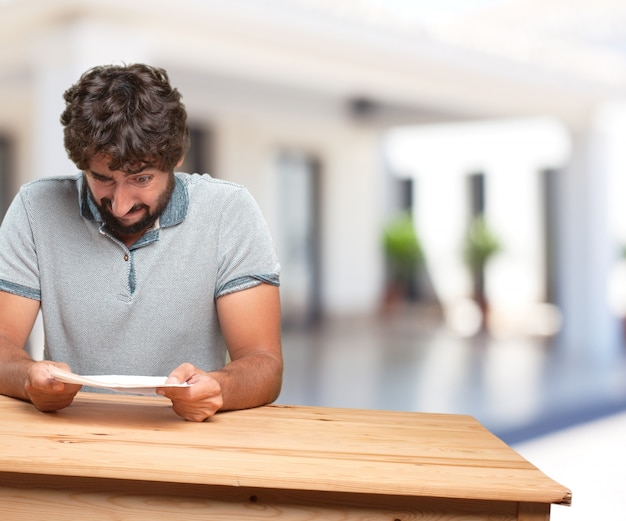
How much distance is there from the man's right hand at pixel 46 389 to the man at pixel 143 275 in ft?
0.74

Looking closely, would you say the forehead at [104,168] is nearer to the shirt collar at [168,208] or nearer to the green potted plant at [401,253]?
the shirt collar at [168,208]

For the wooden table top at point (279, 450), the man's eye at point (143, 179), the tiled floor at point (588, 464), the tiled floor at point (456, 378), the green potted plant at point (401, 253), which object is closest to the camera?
the wooden table top at point (279, 450)

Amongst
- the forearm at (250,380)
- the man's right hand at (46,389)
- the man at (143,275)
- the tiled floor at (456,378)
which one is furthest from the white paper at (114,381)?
the tiled floor at (456,378)

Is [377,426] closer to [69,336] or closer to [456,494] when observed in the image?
[456,494]

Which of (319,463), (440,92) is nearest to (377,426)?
(319,463)

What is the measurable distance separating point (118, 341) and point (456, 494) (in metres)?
0.94

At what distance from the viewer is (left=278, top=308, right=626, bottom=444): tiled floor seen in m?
5.98

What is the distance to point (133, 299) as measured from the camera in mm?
1938

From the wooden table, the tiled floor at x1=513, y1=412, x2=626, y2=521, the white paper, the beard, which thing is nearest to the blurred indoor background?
the tiled floor at x1=513, y1=412, x2=626, y2=521

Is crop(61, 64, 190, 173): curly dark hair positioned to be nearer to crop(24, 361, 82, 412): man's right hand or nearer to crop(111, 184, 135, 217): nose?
crop(111, 184, 135, 217): nose

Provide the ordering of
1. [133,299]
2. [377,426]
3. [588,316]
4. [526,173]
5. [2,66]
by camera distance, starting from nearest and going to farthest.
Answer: [377,426] < [133,299] < [2,66] < [588,316] < [526,173]

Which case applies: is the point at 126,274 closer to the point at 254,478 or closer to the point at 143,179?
the point at 143,179

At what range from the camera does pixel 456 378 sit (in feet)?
23.9

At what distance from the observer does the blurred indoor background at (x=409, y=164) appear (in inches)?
224
